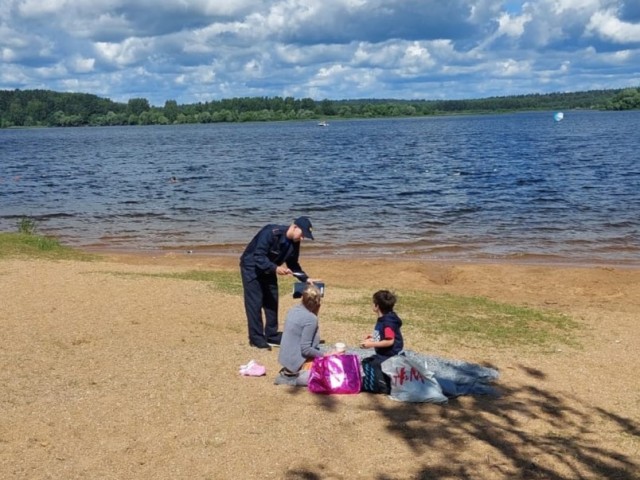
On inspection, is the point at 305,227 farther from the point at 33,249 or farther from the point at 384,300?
the point at 33,249

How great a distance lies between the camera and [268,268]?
8867 millimetres

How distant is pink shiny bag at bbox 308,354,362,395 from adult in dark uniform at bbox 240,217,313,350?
1.39 m

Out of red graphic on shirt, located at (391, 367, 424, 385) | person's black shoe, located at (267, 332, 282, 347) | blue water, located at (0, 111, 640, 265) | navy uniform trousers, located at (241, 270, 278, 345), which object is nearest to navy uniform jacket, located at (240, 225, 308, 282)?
navy uniform trousers, located at (241, 270, 278, 345)

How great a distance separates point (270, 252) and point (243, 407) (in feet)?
7.42

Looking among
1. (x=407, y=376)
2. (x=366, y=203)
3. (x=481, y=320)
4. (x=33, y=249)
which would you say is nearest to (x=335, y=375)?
(x=407, y=376)

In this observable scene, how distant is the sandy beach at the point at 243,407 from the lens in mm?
6066

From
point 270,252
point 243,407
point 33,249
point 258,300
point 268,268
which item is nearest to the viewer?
point 243,407

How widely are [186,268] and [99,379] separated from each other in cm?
834

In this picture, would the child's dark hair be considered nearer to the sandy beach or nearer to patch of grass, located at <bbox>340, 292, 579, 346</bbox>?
the sandy beach

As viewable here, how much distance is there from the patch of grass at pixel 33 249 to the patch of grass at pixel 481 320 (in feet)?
24.5

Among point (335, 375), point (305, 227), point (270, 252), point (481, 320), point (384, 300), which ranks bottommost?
point (481, 320)

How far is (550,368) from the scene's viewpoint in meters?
8.82

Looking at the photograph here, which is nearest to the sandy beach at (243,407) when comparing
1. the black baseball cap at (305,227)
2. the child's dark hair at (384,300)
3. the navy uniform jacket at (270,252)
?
the child's dark hair at (384,300)

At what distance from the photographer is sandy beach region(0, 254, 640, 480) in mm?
6066
